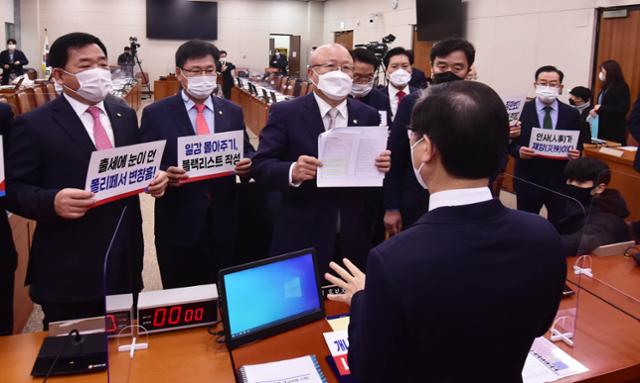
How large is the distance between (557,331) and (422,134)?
118 cm

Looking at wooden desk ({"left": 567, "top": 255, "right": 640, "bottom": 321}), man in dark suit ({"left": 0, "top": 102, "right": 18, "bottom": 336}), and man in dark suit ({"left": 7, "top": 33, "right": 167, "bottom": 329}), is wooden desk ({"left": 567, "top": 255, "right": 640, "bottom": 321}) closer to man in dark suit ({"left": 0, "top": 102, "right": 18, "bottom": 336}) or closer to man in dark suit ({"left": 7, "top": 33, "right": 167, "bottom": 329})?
man in dark suit ({"left": 7, "top": 33, "right": 167, "bottom": 329})

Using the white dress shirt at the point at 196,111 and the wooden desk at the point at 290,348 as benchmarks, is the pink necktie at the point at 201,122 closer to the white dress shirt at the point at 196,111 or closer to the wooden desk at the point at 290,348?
the white dress shirt at the point at 196,111

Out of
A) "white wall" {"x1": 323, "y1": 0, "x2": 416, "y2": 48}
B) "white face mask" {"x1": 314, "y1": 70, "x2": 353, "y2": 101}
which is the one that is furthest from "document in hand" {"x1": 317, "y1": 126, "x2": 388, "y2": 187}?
"white wall" {"x1": 323, "y1": 0, "x2": 416, "y2": 48}

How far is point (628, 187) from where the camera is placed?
3.12 m

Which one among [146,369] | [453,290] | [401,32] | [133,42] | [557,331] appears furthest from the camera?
[133,42]

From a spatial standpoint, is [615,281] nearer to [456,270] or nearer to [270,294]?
[270,294]

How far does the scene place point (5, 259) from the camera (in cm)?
216

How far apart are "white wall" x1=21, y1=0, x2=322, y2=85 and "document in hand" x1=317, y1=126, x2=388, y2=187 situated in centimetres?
1761

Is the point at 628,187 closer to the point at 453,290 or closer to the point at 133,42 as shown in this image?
the point at 453,290

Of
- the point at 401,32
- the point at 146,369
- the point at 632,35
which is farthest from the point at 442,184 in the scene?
the point at 401,32

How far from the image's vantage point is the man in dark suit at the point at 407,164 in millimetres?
2691

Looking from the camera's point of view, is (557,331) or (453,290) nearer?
(453,290)

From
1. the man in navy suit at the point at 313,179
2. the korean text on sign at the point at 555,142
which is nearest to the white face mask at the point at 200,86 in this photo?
the man in navy suit at the point at 313,179

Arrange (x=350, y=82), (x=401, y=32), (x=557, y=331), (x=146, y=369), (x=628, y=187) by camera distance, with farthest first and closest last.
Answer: (x=401, y=32) → (x=628, y=187) → (x=350, y=82) → (x=557, y=331) → (x=146, y=369)
